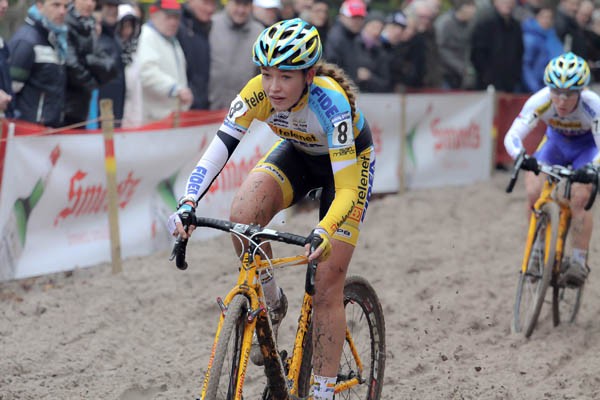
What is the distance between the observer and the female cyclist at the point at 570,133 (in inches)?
279

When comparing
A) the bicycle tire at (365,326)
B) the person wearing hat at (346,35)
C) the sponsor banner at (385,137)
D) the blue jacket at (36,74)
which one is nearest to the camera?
the bicycle tire at (365,326)

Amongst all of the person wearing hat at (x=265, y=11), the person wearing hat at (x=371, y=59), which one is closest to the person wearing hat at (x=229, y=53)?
the person wearing hat at (x=265, y=11)

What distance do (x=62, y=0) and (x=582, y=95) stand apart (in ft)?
14.6

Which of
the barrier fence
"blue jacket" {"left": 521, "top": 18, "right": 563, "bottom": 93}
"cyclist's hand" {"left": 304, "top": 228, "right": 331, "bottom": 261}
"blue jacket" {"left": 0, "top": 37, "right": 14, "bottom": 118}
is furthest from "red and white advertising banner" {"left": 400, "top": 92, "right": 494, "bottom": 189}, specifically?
"cyclist's hand" {"left": 304, "top": 228, "right": 331, "bottom": 261}

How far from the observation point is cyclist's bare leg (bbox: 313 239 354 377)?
16.1 feet

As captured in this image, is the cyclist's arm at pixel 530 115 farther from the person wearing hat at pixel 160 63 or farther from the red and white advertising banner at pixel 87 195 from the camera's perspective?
the person wearing hat at pixel 160 63

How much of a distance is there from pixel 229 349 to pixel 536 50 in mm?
11199

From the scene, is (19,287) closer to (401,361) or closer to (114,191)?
(114,191)

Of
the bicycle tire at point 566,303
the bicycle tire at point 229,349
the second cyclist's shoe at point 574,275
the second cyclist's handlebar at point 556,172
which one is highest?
the second cyclist's handlebar at point 556,172

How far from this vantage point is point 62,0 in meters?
Answer: 7.99

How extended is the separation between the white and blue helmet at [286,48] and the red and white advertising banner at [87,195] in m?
3.63

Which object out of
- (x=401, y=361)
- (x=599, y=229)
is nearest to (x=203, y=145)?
(x=401, y=361)

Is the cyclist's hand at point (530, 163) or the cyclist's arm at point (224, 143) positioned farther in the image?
the cyclist's hand at point (530, 163)

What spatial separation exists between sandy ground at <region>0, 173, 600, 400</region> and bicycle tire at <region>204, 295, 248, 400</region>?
139 centimetres
